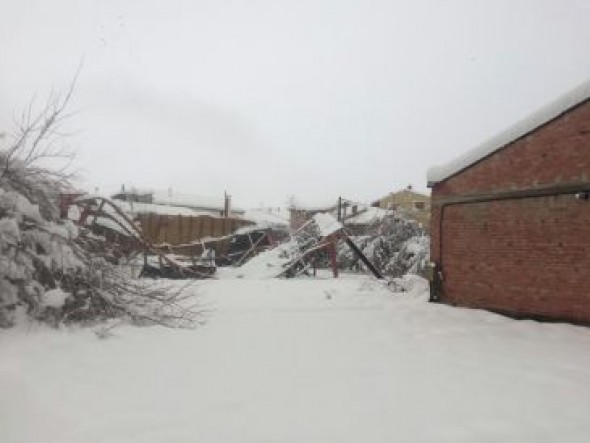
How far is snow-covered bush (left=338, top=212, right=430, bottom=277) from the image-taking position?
21.2 meters

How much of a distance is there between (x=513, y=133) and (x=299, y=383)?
672 centimetres

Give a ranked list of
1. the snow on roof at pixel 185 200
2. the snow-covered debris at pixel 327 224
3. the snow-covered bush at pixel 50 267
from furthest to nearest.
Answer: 1. the snow on roof at pixel 185 200
2. the snow-covered debris at pixel 327 224
3. the snow-covered bush at pixel 50 267

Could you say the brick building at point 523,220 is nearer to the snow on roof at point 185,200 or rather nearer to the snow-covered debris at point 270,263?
the snow-covered debris at point 270,263

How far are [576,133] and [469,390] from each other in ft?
17.7

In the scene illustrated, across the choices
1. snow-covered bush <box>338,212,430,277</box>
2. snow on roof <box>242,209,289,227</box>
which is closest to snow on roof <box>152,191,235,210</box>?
snow on roof <box>242,209,289,227</box>

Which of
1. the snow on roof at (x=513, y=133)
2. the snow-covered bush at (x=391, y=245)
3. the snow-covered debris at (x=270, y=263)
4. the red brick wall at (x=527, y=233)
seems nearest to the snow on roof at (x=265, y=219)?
the snow-covered bush at (x=391, y=245)

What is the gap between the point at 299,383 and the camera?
5684 mm

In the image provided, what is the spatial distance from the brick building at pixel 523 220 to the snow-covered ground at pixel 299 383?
30.5 inches

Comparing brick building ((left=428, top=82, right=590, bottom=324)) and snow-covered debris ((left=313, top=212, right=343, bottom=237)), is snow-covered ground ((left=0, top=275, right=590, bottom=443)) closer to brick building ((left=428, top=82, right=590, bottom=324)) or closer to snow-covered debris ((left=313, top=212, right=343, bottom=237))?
brick building ((left=428, top=82, right=590, bottom=324))

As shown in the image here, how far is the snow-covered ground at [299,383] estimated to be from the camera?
14.2ft

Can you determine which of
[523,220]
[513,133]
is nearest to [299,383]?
[523,220]

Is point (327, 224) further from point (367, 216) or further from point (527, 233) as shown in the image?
point (367, 216)

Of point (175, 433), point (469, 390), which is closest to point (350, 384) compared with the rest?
point (469, 390)

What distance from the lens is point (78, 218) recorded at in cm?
1223
